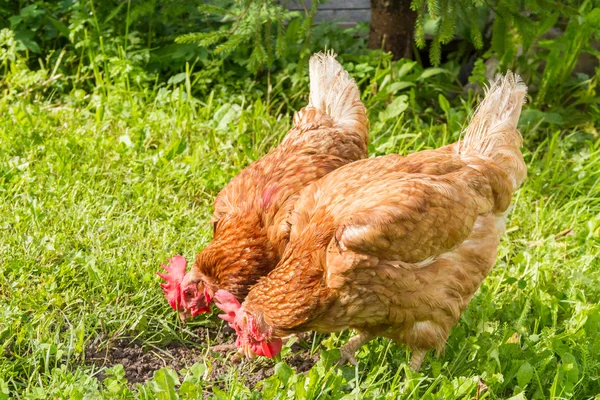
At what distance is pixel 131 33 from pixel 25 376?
339cm

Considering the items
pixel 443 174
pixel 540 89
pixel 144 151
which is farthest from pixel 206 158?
pixel 540 89

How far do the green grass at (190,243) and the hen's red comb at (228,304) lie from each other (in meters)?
0.25

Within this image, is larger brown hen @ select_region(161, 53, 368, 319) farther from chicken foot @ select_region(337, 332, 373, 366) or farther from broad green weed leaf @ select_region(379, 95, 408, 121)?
broad green weed leaf @ select_region(379, 95, 408, 121)

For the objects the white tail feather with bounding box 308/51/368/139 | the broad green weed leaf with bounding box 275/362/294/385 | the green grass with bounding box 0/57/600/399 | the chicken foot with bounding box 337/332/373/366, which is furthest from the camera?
the white tail feather with bounding box 308/51/368/139

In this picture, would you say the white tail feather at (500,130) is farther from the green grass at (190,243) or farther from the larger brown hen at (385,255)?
the green grass at (190,243)

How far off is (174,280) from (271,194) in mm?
622

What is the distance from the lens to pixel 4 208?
4.13 meters

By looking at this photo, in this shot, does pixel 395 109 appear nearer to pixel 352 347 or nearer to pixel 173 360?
pixel 352 347

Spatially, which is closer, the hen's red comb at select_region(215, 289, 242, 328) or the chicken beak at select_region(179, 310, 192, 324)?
the hen's red comb at select_region(215, 289, 242, 328)

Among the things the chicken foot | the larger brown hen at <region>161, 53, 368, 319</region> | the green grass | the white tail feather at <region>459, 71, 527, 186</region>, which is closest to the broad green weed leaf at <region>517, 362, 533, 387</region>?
the green grass

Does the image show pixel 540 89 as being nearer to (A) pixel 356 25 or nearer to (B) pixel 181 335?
(A) pixel 356 25

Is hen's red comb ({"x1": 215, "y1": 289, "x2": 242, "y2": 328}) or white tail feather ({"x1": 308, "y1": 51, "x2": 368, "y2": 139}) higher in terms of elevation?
white tail feather ({"x1": 308, "y1": 51, "x2": 368, "y2": 139})

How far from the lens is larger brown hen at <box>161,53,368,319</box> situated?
3.52 metres

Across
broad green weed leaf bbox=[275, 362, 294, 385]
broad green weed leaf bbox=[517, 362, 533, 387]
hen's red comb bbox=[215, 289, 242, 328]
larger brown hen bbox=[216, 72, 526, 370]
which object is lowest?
broad green weed leaf bbox=[517, 362, 533, 387]
